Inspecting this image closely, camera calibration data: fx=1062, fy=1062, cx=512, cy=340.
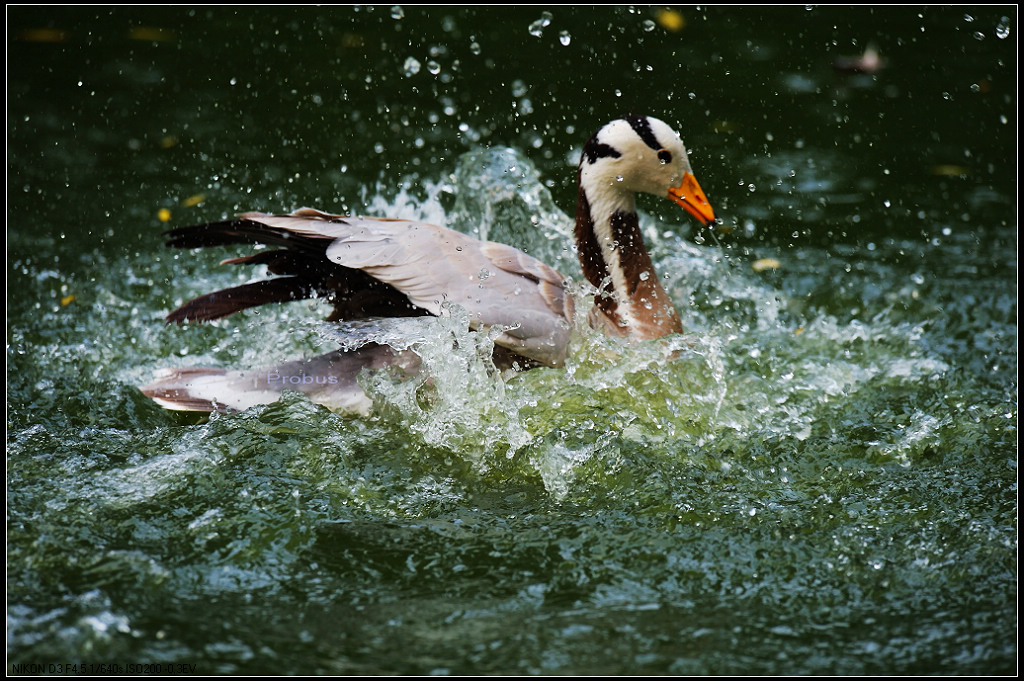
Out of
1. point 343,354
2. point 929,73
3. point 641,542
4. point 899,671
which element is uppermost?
point 929,73

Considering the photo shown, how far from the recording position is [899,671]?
2.76m

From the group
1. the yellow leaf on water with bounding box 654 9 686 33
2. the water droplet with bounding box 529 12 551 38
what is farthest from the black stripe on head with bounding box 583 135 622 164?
the yellow leaf on water with bounding box 654 9 686 33

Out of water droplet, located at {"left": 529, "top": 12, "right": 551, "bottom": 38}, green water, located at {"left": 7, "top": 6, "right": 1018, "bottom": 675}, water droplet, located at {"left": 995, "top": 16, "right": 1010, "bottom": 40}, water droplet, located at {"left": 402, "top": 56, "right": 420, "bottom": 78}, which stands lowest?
green water, located at {"left": 7, "top": 6, "right": 1018, "bottom": 675}

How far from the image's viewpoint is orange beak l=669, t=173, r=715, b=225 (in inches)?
175

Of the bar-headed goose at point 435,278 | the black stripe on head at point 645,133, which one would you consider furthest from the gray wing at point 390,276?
the black stripe on head at point 645,133

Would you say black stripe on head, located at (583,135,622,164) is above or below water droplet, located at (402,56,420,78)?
below

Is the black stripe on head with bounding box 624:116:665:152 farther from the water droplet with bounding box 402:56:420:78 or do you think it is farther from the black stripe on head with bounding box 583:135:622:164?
the water droplet with bounding box 402:56:420:78

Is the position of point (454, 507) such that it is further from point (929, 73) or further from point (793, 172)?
point (929, 73)

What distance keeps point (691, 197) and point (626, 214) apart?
304 mm

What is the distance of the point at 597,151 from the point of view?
14.3 ft

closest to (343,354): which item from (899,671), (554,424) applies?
(554,424)

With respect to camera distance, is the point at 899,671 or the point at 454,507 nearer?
the point at 899,671

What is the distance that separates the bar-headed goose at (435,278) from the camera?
12.7ft

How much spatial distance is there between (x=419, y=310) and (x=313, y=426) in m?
0.58
